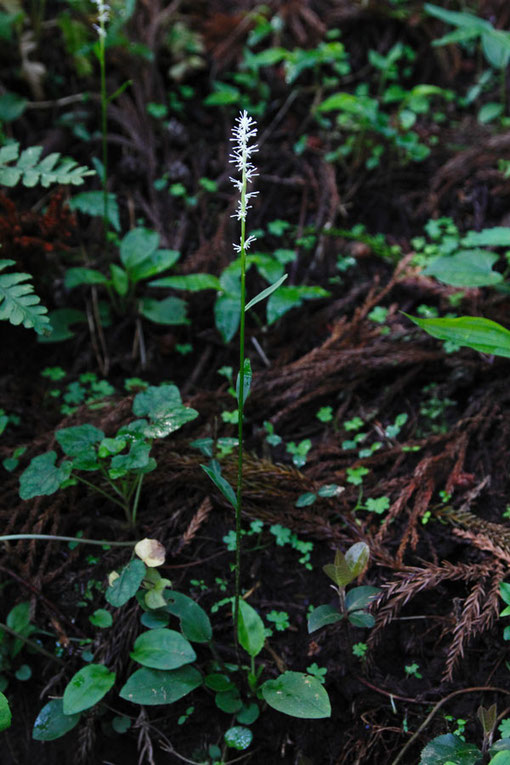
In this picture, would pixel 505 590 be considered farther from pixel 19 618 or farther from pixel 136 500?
pixel 19 618

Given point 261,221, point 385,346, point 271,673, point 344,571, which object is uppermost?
point 261,221

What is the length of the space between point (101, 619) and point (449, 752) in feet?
3.68

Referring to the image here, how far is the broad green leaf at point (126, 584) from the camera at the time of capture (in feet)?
6.14

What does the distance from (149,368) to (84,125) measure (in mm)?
1651

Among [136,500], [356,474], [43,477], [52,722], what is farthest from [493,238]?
[52,722]

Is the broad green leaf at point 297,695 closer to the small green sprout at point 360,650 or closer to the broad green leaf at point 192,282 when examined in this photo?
the small green sprout at point 360,650

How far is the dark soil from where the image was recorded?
6.33ft

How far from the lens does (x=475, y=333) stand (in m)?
2.09

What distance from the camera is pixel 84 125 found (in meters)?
3.57

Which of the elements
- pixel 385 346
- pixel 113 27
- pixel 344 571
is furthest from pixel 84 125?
pixel 344 571

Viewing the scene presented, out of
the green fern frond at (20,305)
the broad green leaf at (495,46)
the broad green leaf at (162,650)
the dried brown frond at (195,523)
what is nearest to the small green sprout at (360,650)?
the broad green leaf at (162,650)

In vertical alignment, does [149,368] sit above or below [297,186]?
below

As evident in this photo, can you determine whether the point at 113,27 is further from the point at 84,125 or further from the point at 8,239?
the point at 8,239

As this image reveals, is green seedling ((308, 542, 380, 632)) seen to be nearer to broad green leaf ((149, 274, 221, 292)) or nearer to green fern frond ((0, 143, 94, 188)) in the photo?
broad green leaf ((149, 274, 221, 292))
